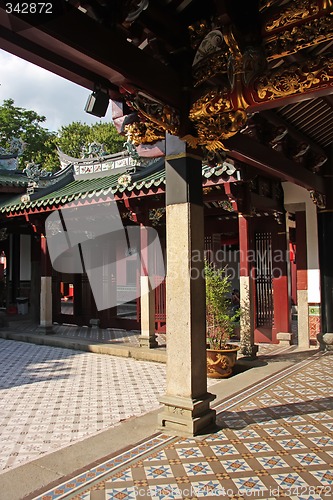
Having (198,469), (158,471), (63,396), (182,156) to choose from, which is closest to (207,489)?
(198,469)

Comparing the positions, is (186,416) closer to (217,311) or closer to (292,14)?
(217,311)

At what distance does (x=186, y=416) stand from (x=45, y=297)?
8.08 meters

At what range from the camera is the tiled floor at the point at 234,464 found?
2.90 metres

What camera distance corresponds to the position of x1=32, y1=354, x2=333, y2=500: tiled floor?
2.90m

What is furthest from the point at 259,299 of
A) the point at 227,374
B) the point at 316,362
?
the point at 227,374

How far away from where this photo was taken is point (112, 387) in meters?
6.44

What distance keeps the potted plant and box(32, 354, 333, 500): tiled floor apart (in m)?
1.80

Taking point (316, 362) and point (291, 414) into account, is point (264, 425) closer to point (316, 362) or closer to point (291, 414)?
point (291, 414)

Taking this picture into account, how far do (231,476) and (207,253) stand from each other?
7.75 metres

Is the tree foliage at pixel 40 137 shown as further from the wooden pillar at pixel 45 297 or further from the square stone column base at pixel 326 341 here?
the square stone column base at pixel 326 341

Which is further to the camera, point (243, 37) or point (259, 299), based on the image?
point (259, 299)

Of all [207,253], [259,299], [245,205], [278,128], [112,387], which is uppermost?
[278,128]

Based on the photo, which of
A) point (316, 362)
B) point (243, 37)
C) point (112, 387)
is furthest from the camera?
point (316, 362)

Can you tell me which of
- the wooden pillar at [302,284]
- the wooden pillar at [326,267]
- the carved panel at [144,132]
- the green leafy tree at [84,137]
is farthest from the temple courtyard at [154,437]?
the green leafy tree at [84,137]
